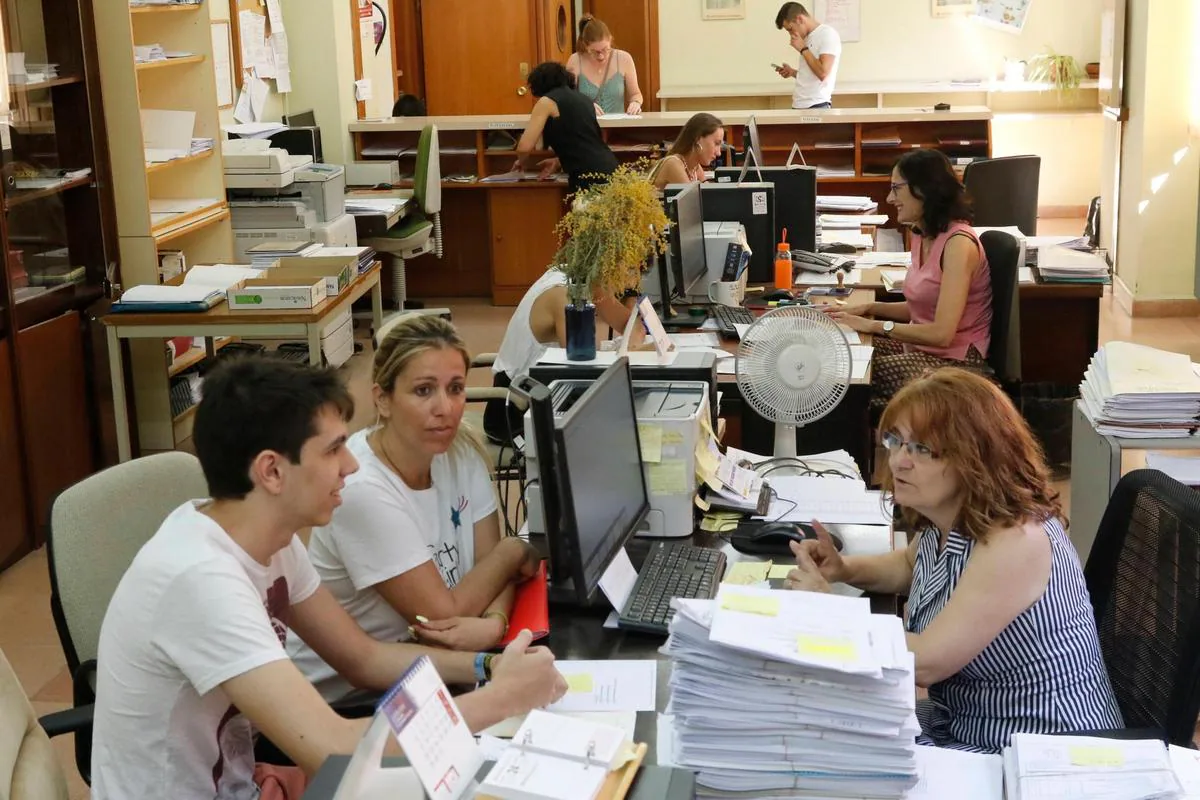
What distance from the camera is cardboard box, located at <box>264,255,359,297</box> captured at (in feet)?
16.8

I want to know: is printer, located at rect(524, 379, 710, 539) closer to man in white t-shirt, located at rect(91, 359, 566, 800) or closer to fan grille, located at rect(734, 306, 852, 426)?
fan grille, located at rect(734, 306, 852, 426)

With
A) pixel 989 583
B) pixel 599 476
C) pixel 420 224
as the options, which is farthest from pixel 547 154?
pixel 989 583

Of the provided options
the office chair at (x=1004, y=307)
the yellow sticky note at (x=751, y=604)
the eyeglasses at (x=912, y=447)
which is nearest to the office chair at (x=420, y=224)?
the office chair at (x=1004, y=307)

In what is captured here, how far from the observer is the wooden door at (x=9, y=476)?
4289 mm

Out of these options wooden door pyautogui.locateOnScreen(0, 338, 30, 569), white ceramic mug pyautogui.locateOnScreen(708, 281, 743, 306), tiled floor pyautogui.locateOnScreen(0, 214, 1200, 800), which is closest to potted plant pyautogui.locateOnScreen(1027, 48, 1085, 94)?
tiled floor pyautogui.locateOnScreen(0, 214, 1200, 800)

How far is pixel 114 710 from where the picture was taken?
184 cm

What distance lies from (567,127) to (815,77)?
2357 mm

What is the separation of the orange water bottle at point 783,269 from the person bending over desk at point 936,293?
49 cm

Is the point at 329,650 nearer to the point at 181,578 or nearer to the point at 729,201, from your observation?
the point at 181,578

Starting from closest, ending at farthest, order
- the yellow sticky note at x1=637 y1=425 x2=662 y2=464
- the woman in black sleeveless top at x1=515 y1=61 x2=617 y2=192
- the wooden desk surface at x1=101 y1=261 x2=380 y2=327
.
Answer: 1. the yellow sticky note at x1=637 y1=425 x2=662 y2=464
2. the wooden desk surface at x1=101 y1=261 x2=380 y2=327
3. the woman in black sleeveless top at x1=515 y1=61 x2=617 y2=192

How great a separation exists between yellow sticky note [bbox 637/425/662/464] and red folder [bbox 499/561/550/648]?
0.30 metres

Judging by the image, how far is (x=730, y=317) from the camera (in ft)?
14.7

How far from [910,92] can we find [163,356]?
6.92 meters

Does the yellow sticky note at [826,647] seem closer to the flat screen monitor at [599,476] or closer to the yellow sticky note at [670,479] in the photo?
the flat screen monitor at [599,476]
